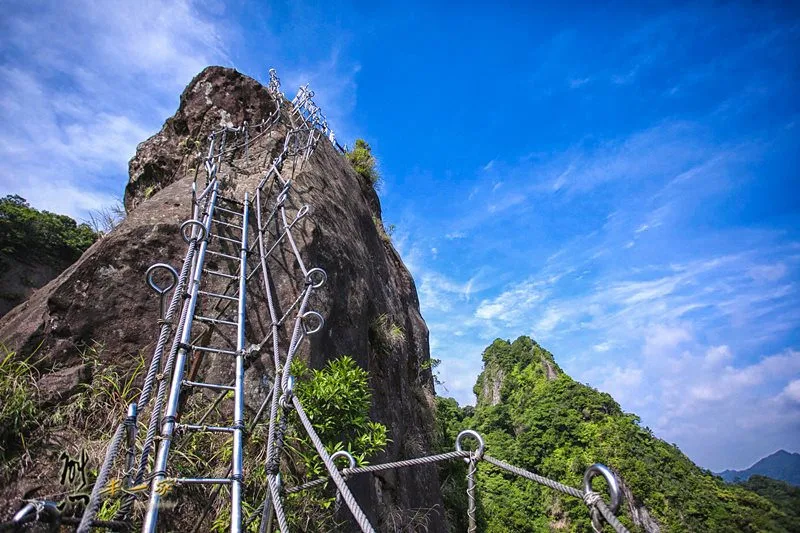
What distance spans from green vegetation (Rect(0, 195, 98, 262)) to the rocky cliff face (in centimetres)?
2064

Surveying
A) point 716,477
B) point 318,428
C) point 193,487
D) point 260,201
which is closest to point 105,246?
point 260,201

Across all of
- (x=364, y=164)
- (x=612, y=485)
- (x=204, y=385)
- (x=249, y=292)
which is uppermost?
(x=364, y=164)

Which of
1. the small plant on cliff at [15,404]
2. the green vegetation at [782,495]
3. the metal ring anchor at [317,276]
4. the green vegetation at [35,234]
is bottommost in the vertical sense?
the green vegetation at [782,495]

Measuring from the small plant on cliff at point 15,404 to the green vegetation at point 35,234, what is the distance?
2434cm

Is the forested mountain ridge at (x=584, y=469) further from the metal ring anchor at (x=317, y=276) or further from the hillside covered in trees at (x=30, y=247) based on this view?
the hillside covered in trees at (x=30, y=247)

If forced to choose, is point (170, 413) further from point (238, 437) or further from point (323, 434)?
point (323, 434)

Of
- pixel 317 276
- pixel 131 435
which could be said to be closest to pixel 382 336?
pixel 317 276

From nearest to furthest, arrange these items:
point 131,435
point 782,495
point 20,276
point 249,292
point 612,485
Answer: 1. point 612,485
2. point 131,435
3. point 249,292
4. point 20,276
5. point 782,495

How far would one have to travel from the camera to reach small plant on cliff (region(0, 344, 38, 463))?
2475 millimetres

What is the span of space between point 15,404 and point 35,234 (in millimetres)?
27691

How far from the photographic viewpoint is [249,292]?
415 centimetres

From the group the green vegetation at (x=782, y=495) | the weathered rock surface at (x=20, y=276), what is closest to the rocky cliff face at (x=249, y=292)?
the weathered rock surface at (x=20, y=276)

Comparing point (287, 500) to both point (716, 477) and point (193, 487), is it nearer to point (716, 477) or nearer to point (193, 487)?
point (193, 487)

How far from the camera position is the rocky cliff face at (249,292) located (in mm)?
3270
